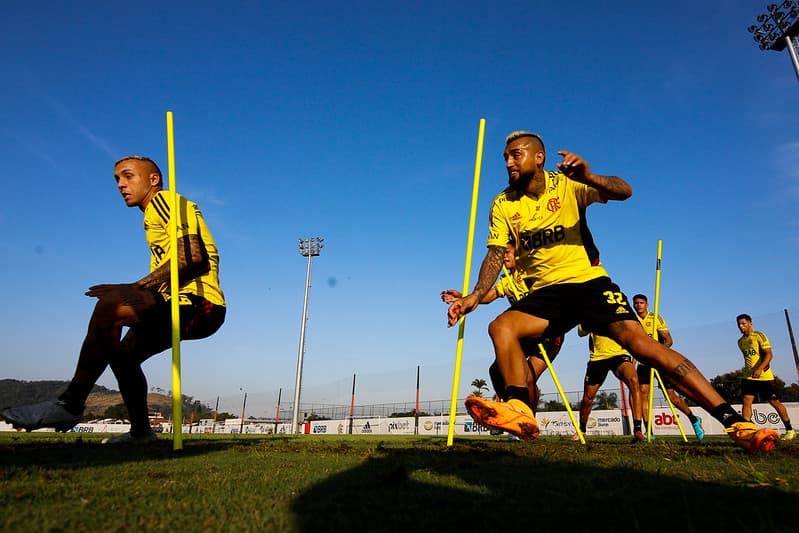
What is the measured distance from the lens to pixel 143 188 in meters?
5.06

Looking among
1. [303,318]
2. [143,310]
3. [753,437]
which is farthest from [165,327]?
[303,318]

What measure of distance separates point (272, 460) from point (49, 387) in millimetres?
129356

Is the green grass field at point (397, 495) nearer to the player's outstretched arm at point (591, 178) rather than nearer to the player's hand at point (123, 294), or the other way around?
the player's hand at point (123, 294)

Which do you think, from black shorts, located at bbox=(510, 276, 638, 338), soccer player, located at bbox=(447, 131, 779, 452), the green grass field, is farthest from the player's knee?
the green grass field

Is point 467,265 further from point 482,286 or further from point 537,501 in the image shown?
point 537,501

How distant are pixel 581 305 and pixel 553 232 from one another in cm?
69

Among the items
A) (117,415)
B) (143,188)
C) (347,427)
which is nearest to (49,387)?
(117,415)

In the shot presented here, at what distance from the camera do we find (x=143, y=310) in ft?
14.3

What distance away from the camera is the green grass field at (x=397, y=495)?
4.95 feet

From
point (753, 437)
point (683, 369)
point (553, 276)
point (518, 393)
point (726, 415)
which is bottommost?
point (753, 437)

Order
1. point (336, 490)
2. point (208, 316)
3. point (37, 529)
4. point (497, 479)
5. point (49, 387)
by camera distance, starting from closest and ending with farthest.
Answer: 1. point (37, 529)
2. point (336, 490)
3. point (497, 479)
4. point (208, 316)
5. point (49, 387)

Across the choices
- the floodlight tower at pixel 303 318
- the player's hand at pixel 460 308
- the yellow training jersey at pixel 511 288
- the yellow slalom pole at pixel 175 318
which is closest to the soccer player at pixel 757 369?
the yellow training jersey at pixel 511 288

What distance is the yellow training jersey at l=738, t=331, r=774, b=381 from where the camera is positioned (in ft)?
35.1

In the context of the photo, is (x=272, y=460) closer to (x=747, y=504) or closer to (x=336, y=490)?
(x=336, y=490)
